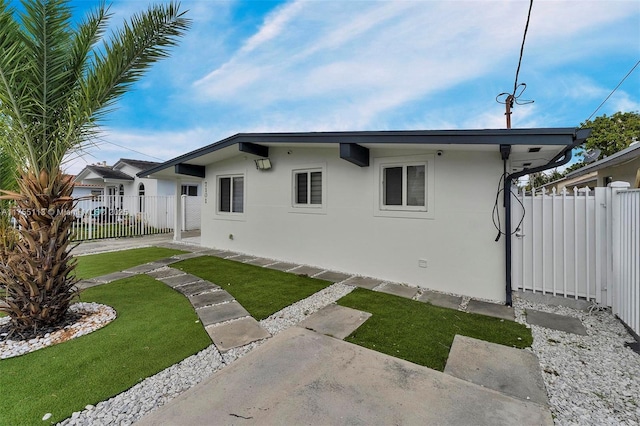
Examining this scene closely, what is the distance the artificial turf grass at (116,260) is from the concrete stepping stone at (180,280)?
6.27ft

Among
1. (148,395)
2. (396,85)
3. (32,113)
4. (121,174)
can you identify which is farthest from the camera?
(121,174)

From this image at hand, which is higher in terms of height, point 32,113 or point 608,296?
point 32,113

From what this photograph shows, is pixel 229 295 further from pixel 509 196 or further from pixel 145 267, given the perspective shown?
pixel 509 196

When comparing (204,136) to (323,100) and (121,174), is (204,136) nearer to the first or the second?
(121,174)

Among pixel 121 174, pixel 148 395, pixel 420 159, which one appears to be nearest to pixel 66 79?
pixel 148 395

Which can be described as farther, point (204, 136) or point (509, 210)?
point (204, 136)

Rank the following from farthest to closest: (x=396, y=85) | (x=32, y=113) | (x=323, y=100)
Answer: (x=323, y=100) → (x=396, y=85) → (x=32, y=113)

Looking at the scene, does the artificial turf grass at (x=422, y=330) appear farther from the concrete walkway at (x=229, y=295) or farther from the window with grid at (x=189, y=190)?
the window with grid at (x=189, y=190)

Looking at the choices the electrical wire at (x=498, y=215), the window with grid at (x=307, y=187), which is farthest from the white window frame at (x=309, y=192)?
the electrical wire at (x=498, y=215)

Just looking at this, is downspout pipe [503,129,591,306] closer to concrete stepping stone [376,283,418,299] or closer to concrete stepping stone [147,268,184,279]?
concrete stepping stone [376,283,418,299]

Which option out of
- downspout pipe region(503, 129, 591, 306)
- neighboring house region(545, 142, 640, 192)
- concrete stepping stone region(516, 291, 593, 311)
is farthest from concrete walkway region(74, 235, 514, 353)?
neighboring house region(545, 142, 640, 192)

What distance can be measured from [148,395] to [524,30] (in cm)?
899

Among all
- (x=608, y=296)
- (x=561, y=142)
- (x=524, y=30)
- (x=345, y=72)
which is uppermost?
(x=345, y=72)

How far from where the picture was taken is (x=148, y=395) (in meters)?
2.62
